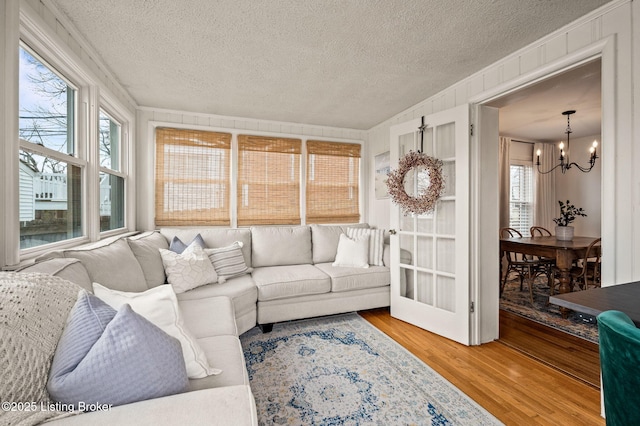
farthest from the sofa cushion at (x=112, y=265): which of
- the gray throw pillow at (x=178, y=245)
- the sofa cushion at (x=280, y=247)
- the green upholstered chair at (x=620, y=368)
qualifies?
the green upholstered chair at (x=620, y=368)

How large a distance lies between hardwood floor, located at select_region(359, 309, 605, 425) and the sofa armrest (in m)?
1.56

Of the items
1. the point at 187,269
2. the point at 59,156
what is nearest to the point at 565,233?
the point at 187,269

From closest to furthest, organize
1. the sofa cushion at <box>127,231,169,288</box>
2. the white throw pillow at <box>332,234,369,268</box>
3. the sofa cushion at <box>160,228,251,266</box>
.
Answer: the sofa cushion at <box>127,231,169,288</box> → the sofa cushion at <box>160,228,251,266</box> → the white throw pillow at <box>332,234,369,268</box>

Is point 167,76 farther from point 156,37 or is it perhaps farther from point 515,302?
point 515,302

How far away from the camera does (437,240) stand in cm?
279

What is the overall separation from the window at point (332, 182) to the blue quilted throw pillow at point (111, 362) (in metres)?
3.24

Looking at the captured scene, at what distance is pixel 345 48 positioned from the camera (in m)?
2.15

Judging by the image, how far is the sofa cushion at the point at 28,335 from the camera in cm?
72

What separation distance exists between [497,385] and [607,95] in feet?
6.23

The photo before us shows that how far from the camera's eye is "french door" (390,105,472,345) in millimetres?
2555

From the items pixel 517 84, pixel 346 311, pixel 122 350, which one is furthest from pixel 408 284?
pixel 122 350

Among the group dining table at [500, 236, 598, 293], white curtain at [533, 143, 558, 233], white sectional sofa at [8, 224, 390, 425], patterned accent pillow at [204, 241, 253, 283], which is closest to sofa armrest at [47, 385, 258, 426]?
white sectional sofa at [8, 224, 390, 425]

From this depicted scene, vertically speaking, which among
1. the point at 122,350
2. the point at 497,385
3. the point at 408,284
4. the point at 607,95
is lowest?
the point at 497,385

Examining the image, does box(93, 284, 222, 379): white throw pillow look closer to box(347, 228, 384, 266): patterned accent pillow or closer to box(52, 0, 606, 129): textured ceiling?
box(52, 0, 606, 129): textured ceiling
